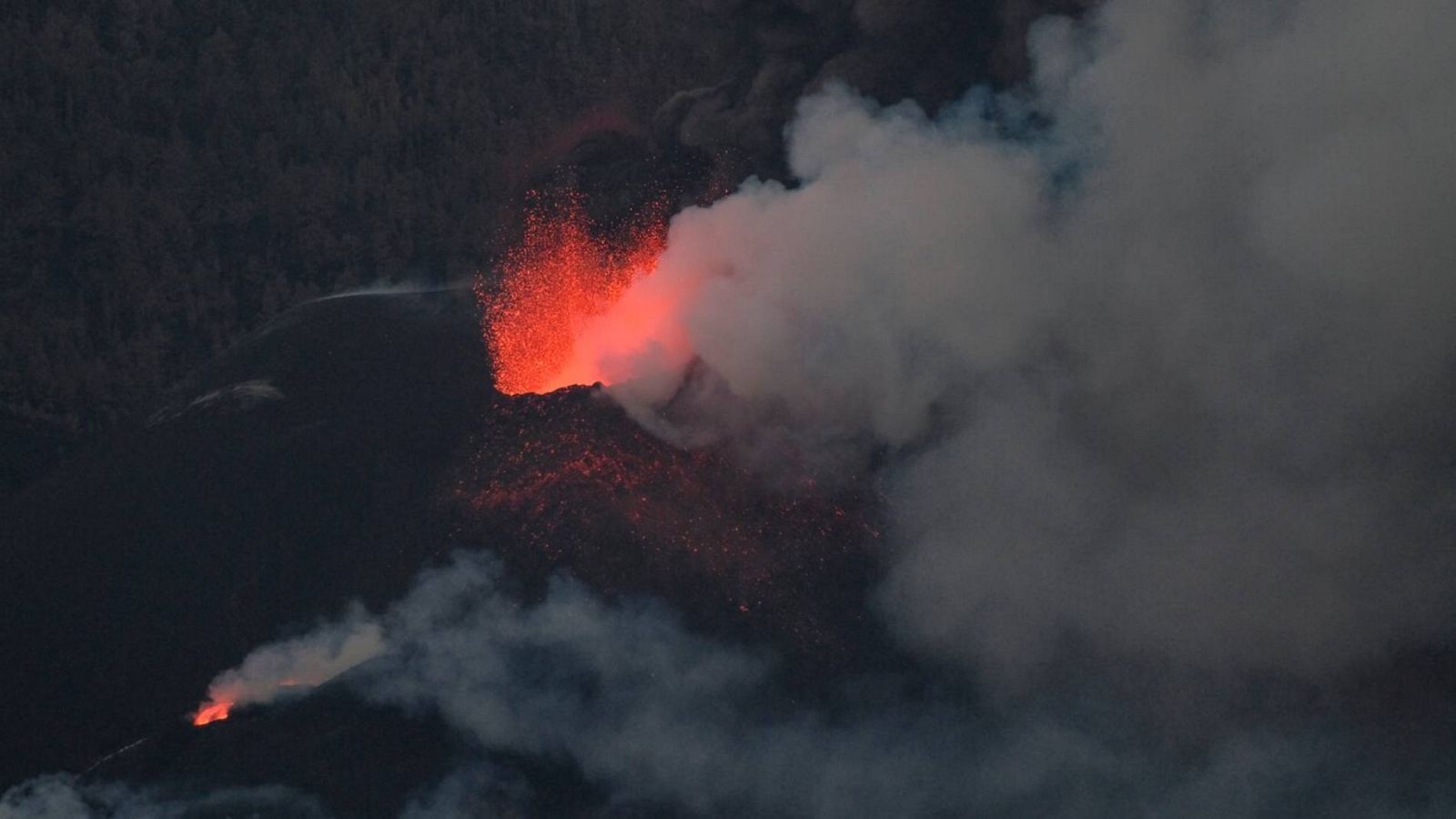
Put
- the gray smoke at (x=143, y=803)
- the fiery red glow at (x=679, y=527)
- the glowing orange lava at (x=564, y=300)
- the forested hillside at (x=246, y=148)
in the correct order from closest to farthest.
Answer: the gray smoke at (x=143, y=803), the fiery red glow at (x=679, y=527), the glowing orange lava at (x=564, y=300), the forested hillside at (x=246, y=148)

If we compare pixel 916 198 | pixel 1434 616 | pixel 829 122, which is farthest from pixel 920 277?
pixel 1434 616

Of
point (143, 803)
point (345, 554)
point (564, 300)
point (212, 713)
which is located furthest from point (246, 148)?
point (143, 803)

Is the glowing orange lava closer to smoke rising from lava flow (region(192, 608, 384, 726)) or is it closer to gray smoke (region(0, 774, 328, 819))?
smoke rising from lava flow (region(192, 608, 384, 726))

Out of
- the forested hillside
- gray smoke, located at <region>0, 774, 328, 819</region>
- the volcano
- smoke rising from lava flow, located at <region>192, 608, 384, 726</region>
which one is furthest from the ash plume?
the forested hillside

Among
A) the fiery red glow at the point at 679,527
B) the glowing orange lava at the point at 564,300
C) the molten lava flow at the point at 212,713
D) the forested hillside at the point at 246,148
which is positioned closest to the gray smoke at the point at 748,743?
the fiery red glow at the point at 679,527

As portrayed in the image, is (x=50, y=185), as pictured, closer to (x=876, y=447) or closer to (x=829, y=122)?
(x=829, y=122)

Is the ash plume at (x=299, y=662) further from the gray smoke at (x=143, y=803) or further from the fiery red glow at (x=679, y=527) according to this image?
the fiery red glow at (x=679, y=527)
